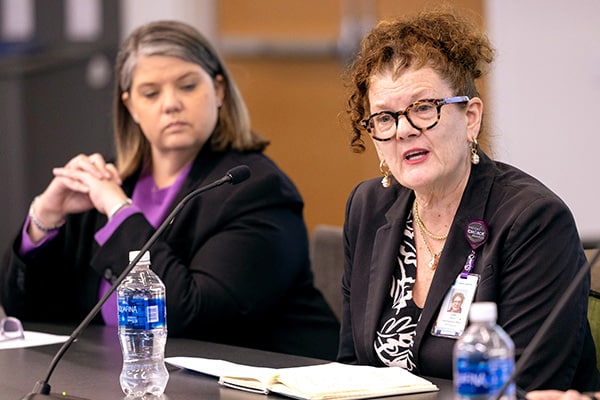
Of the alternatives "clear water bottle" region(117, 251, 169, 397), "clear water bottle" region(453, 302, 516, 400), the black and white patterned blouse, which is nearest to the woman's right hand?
"clear water bottle" region(117, 251, 169, 397)

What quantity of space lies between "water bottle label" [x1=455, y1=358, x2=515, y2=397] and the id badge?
56 cm

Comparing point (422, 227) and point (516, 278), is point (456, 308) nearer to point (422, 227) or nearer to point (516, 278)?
point (516, 278)

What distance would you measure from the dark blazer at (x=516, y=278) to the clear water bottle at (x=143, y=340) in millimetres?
441

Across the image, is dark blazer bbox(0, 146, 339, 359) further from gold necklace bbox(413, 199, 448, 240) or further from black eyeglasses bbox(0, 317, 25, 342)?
gold necklace bbox(413, 199, 448, 240)

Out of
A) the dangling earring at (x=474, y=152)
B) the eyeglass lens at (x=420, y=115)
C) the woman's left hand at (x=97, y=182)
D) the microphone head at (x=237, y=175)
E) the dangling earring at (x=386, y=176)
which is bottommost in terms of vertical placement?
the woman's left hand at (x=97, y=182)

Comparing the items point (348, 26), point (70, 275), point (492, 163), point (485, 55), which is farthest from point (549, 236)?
point (348, 26)

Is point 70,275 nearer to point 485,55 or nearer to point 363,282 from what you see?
point 363,282

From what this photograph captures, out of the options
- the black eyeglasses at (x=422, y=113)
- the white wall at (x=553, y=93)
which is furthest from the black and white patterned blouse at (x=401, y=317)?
the white wall at (x=553, y=93)

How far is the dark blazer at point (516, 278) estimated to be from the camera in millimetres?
1955

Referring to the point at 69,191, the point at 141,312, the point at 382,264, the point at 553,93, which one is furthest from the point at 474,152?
the point at 553,93

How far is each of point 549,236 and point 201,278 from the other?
99 cm

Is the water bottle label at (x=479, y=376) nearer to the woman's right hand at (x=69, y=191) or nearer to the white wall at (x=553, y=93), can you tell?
the woman's right hand at (x=69, y=191)

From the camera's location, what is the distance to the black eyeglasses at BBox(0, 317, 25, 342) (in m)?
2.65

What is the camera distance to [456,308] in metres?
2.09
